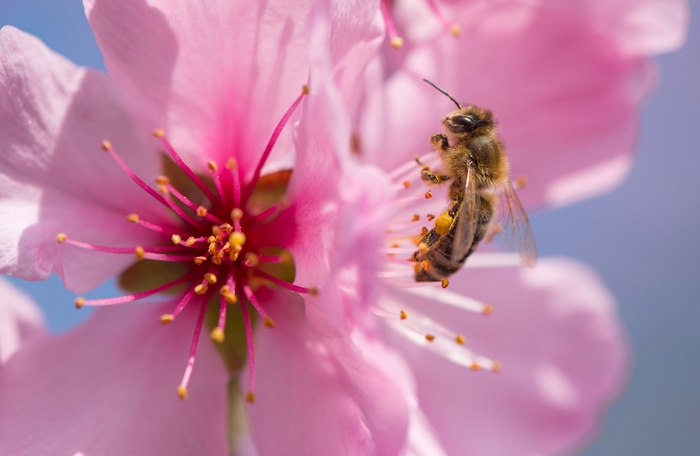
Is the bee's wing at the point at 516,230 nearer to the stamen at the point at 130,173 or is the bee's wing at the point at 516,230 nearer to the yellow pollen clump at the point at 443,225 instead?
the yellow pollen clump at the point at 443,225

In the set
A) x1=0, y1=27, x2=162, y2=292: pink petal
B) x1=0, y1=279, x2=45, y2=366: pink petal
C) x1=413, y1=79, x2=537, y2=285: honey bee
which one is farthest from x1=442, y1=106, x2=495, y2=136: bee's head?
x1=0, y1=279, x2=45, y2=366: pink petal

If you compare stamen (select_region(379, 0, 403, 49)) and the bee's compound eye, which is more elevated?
stamen (select_region(379, 0, 403, 49))

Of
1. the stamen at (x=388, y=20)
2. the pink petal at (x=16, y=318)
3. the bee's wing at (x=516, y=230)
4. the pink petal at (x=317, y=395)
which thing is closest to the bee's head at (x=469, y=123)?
the bee's wing at (x=516, y=230)

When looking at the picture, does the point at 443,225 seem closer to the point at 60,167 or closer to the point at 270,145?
the point at 270,145

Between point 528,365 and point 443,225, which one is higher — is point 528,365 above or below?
below

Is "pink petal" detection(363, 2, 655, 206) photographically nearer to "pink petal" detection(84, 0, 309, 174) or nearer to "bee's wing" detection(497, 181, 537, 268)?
"bee's wing" detection(497, 181, 537, 268)

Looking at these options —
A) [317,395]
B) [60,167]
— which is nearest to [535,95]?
[317,395]
